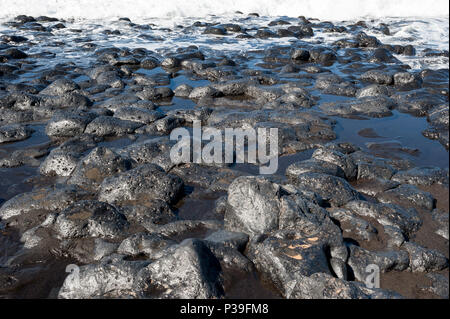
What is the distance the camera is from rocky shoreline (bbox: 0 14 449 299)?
3.51 m

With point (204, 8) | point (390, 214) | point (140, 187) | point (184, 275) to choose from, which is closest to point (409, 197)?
point (390, 214)

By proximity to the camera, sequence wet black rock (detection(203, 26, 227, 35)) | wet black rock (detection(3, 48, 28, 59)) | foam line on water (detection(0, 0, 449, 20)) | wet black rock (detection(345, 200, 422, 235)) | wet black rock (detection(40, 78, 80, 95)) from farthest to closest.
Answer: foam line on water (detection(0, 0, 449, 20))
wet black rock (detection(203, 26, 227, 35))
wet black rock (detection(3, 48, 28, 59))
wet black rock (detection(40, 78, 80, 95))
wet black rock (detection(345, 200, 422, 235))

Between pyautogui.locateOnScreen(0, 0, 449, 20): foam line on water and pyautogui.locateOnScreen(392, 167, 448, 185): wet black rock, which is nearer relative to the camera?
pyautogui.locateOnScreen(392, 167, 448, 185): wet black rock

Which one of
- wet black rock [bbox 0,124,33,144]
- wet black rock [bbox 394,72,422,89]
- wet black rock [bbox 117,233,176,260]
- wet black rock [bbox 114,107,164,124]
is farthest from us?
wet black rock [bbox 394,72,422,89]

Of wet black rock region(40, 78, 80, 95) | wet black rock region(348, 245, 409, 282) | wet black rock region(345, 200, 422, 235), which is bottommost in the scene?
wet black rock region(348, 245, 409, 282)

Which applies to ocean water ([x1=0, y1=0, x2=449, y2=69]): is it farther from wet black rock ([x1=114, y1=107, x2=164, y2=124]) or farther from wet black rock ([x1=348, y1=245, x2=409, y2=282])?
wet black rock ([x1=348, y1=245, x2=409, y2=282])

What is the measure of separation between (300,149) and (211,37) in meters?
10.7

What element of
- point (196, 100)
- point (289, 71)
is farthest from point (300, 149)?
point (289, 71)

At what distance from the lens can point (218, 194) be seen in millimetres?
5164

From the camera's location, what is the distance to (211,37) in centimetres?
1568

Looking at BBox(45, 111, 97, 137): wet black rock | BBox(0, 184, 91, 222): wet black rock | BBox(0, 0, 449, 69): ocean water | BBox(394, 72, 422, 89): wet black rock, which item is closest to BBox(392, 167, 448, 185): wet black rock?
BBox(0, 184, 91, 222): wet black rock

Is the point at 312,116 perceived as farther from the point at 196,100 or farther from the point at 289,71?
the point at 289,71

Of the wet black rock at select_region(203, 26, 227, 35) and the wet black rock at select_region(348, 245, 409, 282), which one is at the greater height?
the wet black rock at select_region(203, 26, 227, 35)

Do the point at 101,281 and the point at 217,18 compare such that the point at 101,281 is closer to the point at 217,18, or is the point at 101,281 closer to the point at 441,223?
the point at 441,223
